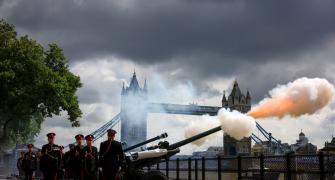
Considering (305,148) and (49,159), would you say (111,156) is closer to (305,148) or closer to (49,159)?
(49,159)

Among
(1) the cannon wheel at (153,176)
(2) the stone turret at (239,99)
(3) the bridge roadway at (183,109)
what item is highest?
(2) the stone turret at (239,99)

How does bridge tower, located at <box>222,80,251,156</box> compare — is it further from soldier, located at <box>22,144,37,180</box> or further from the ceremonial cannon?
the ceremonial cannon

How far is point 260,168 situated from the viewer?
1352 cm

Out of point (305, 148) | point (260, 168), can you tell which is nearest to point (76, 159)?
point (260, 168)

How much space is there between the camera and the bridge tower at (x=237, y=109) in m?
158

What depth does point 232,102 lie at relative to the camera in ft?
557

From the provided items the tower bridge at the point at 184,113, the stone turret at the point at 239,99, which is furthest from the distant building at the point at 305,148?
the stone turret at the point at 239,99

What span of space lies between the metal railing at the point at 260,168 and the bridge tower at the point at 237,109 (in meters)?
130

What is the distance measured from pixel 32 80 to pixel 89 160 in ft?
84.7

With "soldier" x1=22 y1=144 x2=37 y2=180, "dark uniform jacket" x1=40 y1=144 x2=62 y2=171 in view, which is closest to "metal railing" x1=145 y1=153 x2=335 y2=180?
"dark uniform jacket" x1=40 y1=144 x2=62 y2=171

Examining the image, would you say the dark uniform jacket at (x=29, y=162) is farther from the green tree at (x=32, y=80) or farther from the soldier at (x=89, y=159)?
the green tree at (x=32, y=80)

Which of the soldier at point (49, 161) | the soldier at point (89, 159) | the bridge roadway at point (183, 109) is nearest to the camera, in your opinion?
the soldier at point (89, 159)

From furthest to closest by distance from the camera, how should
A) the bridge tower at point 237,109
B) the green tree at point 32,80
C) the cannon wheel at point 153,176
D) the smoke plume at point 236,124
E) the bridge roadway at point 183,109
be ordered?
the bridge tower at point 237,109, the bridge roadway at point 183,109, the green tree at point 32,80, the smoke plume at point 236,124, the cannon wheel at point 153,176

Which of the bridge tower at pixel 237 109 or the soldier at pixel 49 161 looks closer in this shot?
the soldier at pixel 49 161
